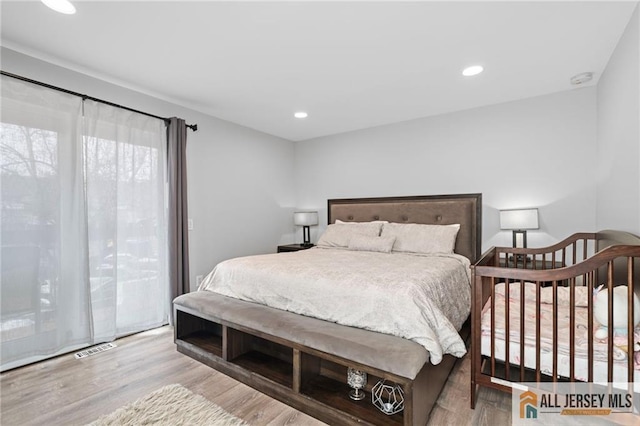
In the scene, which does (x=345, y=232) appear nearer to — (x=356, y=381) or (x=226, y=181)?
(x=226, y=181)

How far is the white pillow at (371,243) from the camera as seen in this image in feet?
10.7

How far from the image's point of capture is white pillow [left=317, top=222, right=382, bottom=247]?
3658 millimetres

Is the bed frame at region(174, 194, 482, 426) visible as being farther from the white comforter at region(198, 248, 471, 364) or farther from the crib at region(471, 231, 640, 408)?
the crib at region(471, 231, 640, 408)

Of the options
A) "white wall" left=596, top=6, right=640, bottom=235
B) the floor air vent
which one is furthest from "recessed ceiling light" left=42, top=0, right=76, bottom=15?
"white wall" left=596, top=6, right=640, bottom=235

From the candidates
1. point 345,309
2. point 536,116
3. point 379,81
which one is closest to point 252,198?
point 379,81

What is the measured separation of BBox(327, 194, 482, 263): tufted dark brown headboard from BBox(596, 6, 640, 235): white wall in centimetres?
107

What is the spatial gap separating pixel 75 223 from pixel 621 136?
14.1ft

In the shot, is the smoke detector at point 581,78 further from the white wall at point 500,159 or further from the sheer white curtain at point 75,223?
the sheer white curtain at point 75,223

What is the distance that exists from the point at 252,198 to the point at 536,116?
3.61 meters

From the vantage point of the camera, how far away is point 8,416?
5.67 ft

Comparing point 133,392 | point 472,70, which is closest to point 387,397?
point 133,392

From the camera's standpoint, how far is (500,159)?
10.8ft

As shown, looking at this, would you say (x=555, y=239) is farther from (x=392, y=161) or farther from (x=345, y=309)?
(x=345, y=309)

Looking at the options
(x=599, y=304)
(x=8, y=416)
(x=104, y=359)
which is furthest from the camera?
(x=104, y=359)
